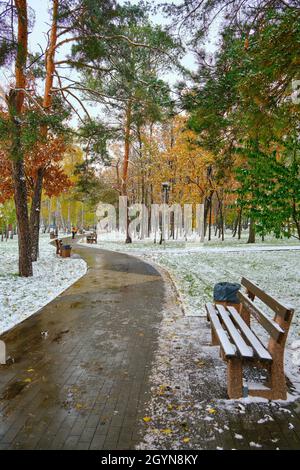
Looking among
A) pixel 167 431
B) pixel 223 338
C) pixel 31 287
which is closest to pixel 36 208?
pixel 31 287

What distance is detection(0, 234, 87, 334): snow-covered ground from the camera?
7758 mm

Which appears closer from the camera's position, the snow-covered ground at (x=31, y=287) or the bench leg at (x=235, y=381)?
the bench leg at (x=235, y=381)

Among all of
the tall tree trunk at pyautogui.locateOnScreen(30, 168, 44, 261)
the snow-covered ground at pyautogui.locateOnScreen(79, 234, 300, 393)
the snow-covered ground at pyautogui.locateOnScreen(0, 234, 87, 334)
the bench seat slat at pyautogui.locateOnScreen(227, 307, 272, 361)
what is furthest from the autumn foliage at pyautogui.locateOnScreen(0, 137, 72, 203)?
the bench seat slat at pyautogui.locateOnScreen(227, 307, 272, 361)

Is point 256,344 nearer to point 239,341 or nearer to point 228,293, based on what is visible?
point 239,341

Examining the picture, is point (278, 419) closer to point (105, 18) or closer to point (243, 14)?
point (243, 14)

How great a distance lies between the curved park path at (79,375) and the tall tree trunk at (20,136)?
4.14 m

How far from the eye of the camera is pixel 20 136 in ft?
30.1

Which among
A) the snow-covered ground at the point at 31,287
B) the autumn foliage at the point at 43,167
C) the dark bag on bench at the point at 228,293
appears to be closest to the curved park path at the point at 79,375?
the snow-covered ground at the point at 31,287

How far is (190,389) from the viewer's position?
13.8 feet

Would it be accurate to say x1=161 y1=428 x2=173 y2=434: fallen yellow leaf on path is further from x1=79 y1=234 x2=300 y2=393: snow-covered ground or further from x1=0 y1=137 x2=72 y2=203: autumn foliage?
x1=0 y1=137 x2=72 y2=203: autumn foliage

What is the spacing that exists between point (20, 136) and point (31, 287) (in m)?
4.47

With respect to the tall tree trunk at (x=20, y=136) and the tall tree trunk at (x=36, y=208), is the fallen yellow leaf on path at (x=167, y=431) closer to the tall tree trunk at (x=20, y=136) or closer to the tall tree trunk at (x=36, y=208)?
the tall tree trunk at (x=20, y=136)

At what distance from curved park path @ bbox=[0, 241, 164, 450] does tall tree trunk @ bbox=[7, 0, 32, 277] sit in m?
4.14

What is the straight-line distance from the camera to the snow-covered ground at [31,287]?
25.5 ft
